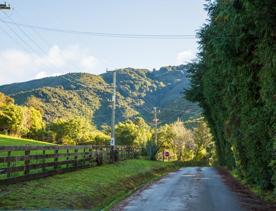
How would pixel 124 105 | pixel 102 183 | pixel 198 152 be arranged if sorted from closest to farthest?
pixel 102 183 → pixel 198 152 → pixel 124 105

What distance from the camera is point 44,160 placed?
21703 millimetres

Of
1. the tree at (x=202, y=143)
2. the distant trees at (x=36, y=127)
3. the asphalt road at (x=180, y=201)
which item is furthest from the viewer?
the distant trees at (x=36, y=127)

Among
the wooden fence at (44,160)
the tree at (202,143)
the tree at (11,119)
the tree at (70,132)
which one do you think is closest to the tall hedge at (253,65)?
the wooden fence at (44,160)

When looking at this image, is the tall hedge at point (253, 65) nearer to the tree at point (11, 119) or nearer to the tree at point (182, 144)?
the tree at point (182, 144)

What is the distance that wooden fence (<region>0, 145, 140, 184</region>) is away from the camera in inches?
700

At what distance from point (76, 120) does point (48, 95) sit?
78.3 meters

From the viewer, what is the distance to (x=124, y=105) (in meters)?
194

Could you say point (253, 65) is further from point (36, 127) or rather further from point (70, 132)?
point (70, 132)

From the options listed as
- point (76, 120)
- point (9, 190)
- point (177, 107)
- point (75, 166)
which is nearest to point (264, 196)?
point (9, 190)

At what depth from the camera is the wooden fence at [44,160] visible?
1778cm

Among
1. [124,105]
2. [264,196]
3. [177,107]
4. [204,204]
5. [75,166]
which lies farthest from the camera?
[124,105]

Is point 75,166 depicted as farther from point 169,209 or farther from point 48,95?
point 48,95

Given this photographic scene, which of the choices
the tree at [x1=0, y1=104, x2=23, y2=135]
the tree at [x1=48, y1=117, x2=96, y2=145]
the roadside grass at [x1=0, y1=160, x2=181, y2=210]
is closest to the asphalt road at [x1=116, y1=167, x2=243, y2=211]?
the roadside grass at [x1=0, y1=160, x2=181, y2=210]

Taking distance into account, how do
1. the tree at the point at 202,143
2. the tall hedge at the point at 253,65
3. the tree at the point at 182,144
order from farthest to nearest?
the tree at the point at 182,144 → the tree at the point at 202,143 → the tall hedge at the point at 253,65
